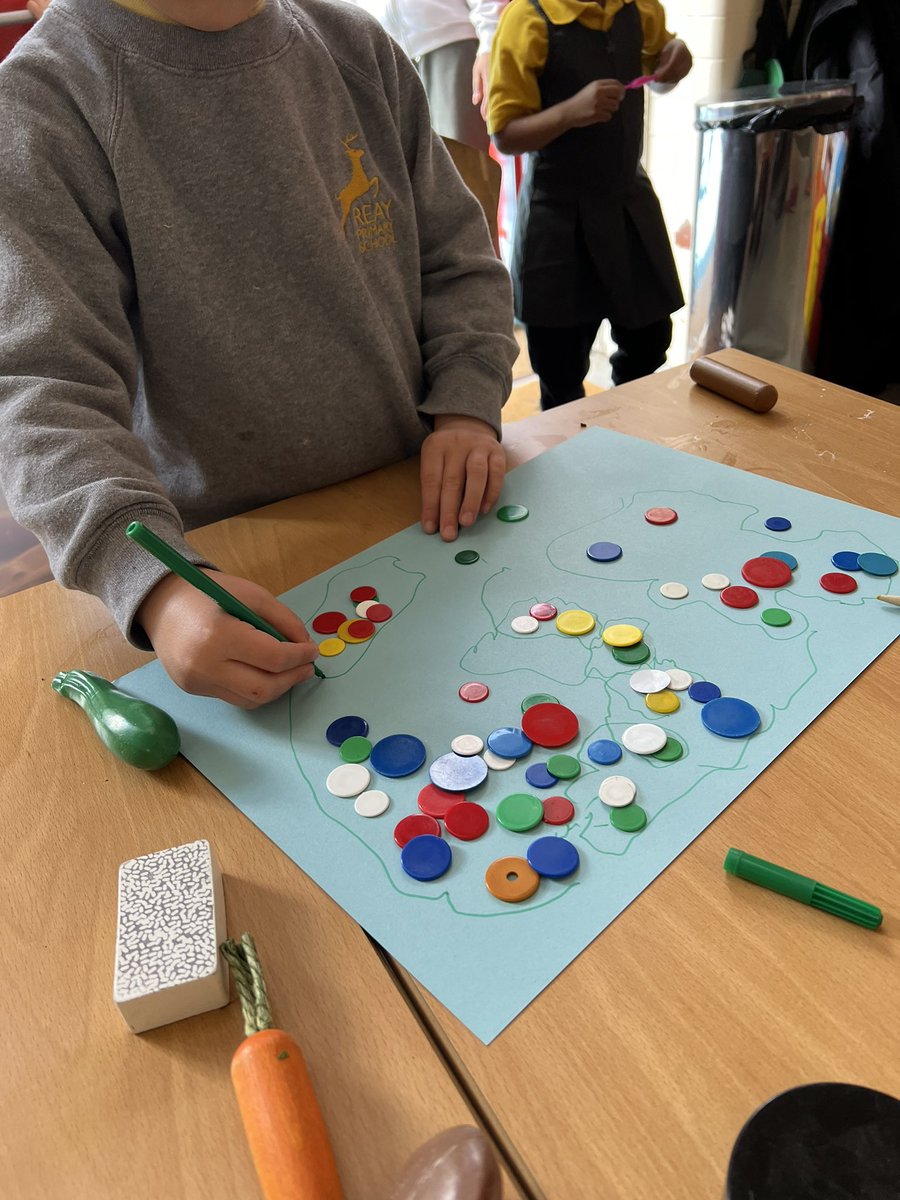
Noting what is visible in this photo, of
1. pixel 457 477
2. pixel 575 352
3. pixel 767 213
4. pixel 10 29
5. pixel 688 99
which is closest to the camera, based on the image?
pixel 457 477

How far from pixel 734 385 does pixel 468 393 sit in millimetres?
255

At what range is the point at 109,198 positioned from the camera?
0.67 metres

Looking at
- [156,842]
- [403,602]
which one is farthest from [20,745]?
[403,602]

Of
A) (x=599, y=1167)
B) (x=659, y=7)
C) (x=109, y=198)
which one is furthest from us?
(x=659, y=7)

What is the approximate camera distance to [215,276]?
0.73 meters

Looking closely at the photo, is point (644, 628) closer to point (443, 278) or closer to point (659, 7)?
point (443, 278)

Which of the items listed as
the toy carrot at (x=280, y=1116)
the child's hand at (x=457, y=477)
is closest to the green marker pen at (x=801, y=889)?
the toy carrot at (x=280, y=1116)

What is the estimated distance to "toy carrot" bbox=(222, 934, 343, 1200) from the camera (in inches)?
11.7

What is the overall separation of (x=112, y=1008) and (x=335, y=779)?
0.15 m

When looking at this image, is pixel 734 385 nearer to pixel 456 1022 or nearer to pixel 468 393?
pixel 468 393

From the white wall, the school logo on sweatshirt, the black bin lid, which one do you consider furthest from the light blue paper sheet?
the white wall

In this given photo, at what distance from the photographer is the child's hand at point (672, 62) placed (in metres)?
1.35

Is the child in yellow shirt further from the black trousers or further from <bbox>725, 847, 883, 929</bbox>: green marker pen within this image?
<bbox>725, 847, 883, 929</bbox>: green marker pen

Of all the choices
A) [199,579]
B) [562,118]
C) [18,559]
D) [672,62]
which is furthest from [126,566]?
[672,62]
